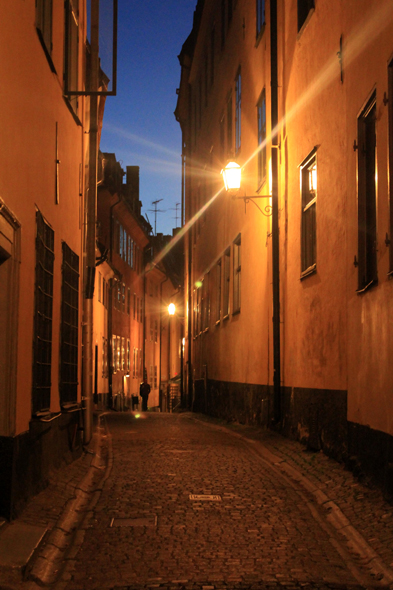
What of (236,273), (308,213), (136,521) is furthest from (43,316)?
(236,273)

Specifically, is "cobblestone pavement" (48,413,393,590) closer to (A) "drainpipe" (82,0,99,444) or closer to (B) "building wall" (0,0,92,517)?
(B) "building wall" (0,0,92,517)

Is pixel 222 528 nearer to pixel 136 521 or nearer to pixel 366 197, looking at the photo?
pixel 136 521

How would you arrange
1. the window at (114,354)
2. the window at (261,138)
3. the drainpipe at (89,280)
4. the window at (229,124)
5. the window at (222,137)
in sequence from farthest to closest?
the window at (114,354) < the window at (222,137) < the window at (229,124) < the window at (261,138) < the drainpipe at (89,280)

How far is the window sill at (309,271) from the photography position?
35.8 feet

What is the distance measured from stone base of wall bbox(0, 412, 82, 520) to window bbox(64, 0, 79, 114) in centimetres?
448

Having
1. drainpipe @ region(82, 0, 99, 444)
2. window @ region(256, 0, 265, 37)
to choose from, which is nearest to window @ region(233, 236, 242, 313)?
window @ region(256, 0, 265, 37)

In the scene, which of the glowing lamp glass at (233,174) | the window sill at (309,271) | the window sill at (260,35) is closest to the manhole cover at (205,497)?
the window sill at (309,271)

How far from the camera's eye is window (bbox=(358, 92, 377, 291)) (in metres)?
8.36

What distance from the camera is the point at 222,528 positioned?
21.7 ft

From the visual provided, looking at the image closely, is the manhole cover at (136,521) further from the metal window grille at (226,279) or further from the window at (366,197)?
the metal window grille at (226,279)

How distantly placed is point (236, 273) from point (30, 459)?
40.6 ft

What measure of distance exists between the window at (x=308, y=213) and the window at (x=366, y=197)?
2.56 metres

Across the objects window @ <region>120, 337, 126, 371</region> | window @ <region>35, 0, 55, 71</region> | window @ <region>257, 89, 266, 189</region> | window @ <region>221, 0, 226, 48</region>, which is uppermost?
window @ <region>221, 0, 226, 48</region>

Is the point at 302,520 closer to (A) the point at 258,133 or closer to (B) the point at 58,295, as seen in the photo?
(B) the point at 58,295
